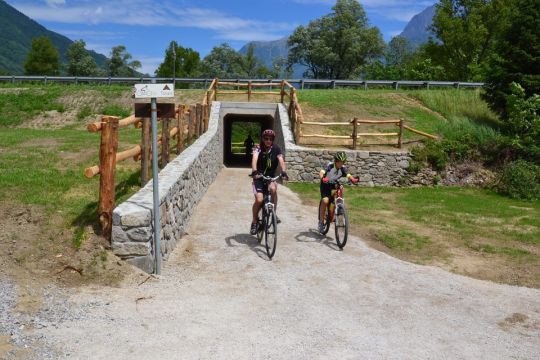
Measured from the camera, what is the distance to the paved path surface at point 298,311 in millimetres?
5082

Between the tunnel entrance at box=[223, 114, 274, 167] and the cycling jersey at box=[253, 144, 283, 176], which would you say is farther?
the tunnel entrance at box=[223, 114, 274, 167]

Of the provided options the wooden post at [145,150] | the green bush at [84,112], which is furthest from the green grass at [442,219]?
the green bush at [84,112]

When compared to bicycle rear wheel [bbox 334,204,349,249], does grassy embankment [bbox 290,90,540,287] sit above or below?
below

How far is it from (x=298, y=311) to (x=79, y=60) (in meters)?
74.2

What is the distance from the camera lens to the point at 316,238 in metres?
9.50

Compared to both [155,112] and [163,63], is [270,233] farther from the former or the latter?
[163,63]

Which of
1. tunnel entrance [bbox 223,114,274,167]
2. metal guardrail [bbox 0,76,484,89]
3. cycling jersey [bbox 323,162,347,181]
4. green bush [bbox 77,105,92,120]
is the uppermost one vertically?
metal guardrail [bbox 0,76,484,89]

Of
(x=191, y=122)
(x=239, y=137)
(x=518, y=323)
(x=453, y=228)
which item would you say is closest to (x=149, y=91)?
(x=518, y=323)

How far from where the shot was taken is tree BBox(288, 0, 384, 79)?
57.4 meters

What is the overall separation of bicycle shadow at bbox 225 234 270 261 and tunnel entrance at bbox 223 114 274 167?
16.4m

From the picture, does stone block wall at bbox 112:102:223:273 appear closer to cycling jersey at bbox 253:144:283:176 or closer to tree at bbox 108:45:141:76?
cycling jersey at bbox 253:144:283:176

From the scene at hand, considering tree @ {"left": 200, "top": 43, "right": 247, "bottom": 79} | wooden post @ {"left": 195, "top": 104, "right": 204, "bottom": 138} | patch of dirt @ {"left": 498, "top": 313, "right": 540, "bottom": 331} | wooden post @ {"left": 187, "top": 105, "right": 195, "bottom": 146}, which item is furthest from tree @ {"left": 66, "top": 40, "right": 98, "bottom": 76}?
patch of dirt @ {"left": 498, "top": 313, "right": 540, "bottom": 331}

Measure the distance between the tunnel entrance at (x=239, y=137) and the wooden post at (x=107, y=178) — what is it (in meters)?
18.4

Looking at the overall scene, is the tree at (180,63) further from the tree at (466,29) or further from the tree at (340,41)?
the tree at (466,29)
